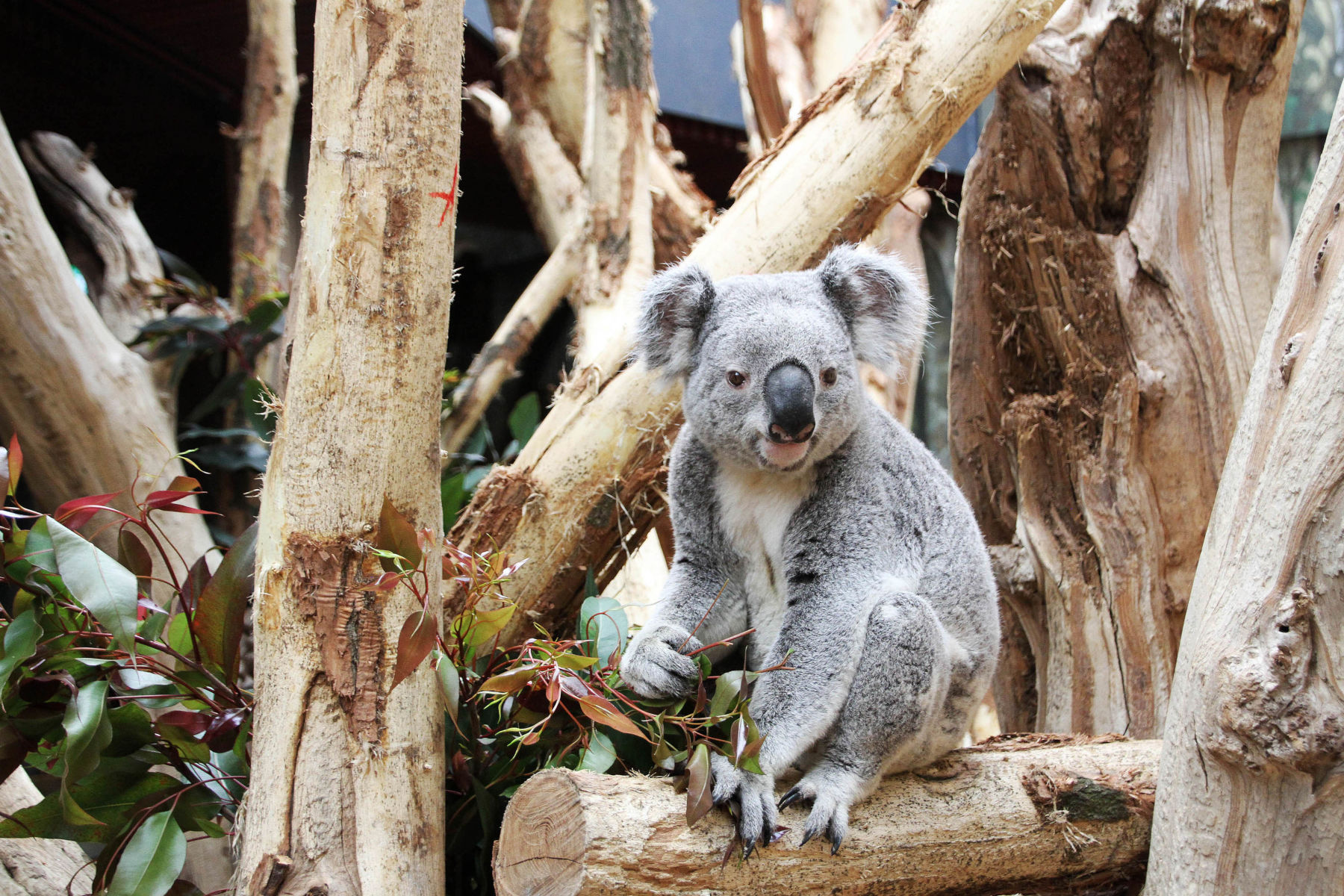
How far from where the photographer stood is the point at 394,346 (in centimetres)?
198

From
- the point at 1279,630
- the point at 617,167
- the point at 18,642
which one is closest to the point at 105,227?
the point at 617,167

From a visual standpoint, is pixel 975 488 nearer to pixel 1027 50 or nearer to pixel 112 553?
pixel 1027 50

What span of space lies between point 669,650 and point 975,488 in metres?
1.83

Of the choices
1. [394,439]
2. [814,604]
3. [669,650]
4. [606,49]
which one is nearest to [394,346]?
[394,439]

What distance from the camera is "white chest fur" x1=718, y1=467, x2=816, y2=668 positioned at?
2.40 meters

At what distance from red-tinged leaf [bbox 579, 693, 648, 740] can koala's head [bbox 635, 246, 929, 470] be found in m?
0.65

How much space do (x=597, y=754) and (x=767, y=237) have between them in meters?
1.69

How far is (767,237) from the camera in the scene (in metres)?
3.12

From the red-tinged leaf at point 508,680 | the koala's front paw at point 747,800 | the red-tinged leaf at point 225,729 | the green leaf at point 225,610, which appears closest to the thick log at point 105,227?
the green leaf at point 225,610

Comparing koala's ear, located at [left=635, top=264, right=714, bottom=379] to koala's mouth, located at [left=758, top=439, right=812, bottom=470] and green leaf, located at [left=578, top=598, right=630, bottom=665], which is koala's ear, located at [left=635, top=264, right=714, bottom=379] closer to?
koala's mouth, located at [left=758, top=439, right=812, bottom=470]

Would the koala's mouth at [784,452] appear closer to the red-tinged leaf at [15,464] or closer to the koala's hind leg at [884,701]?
the koala's hind leg at [884,701]

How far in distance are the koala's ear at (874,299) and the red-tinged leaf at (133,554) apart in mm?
1742

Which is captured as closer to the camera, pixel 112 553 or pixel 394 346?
pixel 394 346

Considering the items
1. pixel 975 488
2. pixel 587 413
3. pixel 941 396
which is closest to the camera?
pixel 587 413
